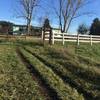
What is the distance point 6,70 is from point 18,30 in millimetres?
74882

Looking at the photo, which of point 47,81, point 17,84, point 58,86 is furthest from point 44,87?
point 17,84

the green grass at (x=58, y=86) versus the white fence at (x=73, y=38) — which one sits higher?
the white fence at (x=73, y=38)

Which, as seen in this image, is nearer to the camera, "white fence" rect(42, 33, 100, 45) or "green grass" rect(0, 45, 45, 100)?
"green grass" rect(0, 45, 45, 100)

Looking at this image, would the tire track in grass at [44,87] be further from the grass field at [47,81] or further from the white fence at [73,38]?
the white fence at [73,38]

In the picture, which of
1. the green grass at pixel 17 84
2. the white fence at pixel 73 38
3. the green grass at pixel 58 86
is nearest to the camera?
the green grass at pixel 17 84

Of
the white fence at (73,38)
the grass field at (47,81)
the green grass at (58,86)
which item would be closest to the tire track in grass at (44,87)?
the grass field at (47,81)

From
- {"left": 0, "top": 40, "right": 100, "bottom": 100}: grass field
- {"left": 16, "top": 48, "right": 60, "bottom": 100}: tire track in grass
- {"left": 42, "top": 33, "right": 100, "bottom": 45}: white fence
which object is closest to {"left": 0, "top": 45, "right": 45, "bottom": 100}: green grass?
{"left": 0, "top": 40, "right": 100, "bottom": 100}: grass field

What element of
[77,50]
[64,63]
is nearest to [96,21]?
[77,50]

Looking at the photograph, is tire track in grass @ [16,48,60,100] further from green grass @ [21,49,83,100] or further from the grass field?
green grass @ [21,49,83,100]

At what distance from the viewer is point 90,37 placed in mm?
32562

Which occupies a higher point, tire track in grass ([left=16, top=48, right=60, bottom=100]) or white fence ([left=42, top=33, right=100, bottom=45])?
white fence ([left=42, top=33, right=100, bottom=45])

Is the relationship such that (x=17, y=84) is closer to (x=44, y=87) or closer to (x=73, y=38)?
→ (x=44, y=87)

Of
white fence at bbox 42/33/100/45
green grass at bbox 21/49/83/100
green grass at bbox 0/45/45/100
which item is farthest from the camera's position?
white fence at bbox 42/33/100/45

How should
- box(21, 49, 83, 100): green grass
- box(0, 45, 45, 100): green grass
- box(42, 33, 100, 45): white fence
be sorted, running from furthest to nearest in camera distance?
box(42, 33, 100, 45): white fence → box(21, 49, 83, 100): green grass → box(0, 45, 45, 100): green grass
